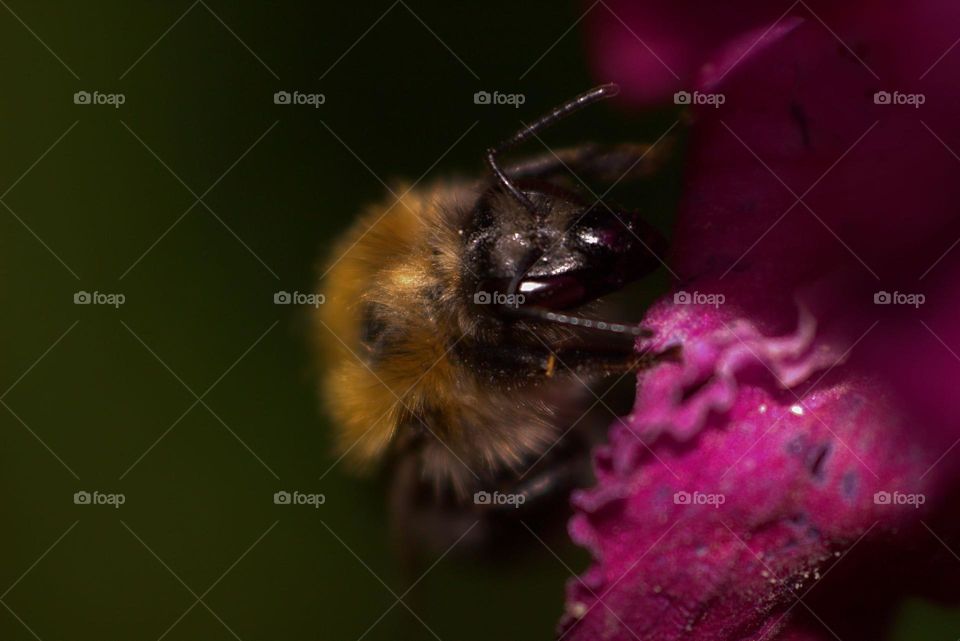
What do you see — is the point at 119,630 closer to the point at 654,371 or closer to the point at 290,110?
the point at 290,110

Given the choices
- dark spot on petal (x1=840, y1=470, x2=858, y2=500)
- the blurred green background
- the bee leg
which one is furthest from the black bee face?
the blurred green background

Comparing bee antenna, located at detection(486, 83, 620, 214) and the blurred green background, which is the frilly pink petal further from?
the blurred green background

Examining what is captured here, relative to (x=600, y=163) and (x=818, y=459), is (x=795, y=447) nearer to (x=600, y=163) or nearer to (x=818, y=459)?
(x=818, y=459)

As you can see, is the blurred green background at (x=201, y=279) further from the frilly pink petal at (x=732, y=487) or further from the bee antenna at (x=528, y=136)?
the frilly pink petal at (x=732, y=487)

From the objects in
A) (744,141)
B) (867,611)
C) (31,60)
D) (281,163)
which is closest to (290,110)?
Answer: (281,163)

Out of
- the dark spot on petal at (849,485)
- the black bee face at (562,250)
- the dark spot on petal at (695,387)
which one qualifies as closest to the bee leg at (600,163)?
the black bee face at (562,250)

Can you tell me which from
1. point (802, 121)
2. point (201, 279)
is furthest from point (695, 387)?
point (201, 279)

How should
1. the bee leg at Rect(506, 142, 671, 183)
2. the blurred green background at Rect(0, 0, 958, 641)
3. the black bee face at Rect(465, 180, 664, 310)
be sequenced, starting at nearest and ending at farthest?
the black bee face at Rect(465, 180, 664, 310)
the bee leg at Rect(506, 142, 671, 183)
the blurred green background at Rect(0, 0, 958, 641)
